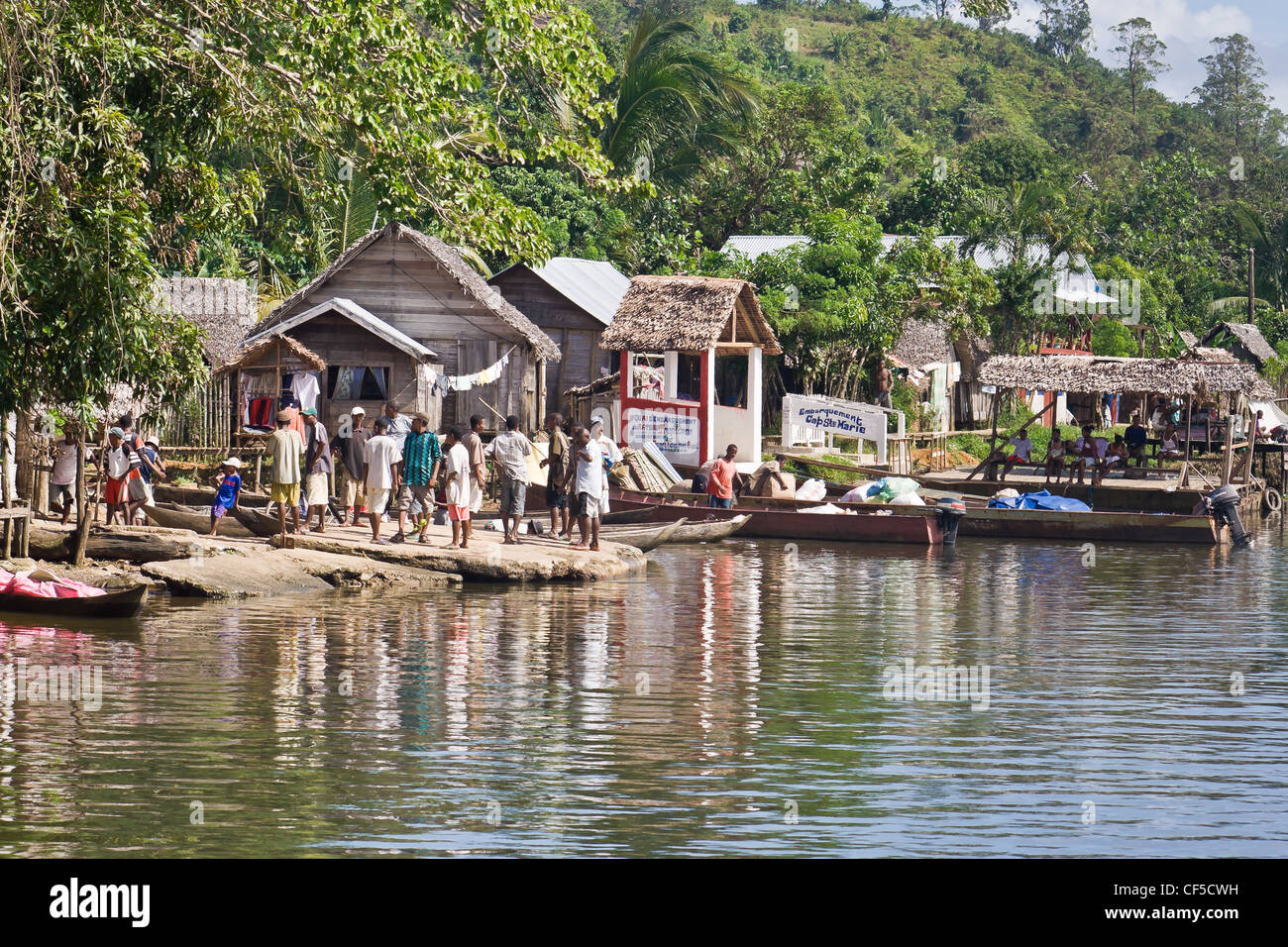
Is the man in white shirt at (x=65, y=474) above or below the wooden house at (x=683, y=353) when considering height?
below

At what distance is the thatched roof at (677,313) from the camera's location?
29141mm

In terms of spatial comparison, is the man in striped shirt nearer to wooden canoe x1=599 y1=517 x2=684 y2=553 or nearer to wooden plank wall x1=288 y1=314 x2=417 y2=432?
wooden canoe x1=599 y1=517 x2=684 y2=553

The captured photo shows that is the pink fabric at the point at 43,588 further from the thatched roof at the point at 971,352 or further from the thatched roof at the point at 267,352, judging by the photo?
the thatched roof at the point at 971,352

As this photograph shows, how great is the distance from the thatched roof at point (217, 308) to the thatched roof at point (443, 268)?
1598mm

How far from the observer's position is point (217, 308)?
30891 mm

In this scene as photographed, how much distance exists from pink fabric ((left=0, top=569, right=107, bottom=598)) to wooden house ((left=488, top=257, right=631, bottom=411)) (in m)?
20.0

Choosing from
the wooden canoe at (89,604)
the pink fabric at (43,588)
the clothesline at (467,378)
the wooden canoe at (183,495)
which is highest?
the clothesline at (467,378)

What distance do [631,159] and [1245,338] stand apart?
20.2 metres

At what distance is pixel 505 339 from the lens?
30.2 meters

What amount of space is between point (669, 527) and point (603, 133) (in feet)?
79.1

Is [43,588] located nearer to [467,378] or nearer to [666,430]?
[467,378]

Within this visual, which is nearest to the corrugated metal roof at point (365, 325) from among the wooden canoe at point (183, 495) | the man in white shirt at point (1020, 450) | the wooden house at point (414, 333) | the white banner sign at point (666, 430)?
the wooden house at point (414, 333)

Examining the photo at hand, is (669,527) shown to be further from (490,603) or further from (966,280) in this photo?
(966,280)
